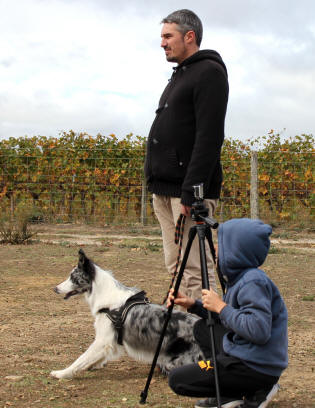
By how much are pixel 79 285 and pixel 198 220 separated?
173cm

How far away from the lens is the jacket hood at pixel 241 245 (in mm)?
3297

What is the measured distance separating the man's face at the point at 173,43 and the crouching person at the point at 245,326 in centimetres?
184

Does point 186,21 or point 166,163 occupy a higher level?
point 186,21

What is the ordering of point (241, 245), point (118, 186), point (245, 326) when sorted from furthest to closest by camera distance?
point (118, 186) → point (241, 245) → point (245, 326)

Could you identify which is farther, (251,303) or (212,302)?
(212,302)

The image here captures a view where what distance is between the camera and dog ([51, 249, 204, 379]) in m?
4.44

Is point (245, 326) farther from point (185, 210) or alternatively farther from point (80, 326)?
point (80, 326)

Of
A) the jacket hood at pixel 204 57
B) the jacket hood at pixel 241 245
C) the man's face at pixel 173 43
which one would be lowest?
the jacket hood at pixel 241 245

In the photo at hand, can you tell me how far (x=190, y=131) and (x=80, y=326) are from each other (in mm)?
2613

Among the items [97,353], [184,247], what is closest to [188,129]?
[184,247]

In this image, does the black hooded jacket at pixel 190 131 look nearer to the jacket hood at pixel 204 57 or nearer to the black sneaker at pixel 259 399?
the jacket hood at pixel 204 57

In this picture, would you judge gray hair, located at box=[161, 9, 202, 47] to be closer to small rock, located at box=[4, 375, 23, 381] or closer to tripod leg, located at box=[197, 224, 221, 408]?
tripod leg, located at box=[197, 224, 221, 408]

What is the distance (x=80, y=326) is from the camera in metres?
6.11

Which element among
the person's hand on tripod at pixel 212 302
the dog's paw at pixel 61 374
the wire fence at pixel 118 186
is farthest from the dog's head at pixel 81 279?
the wire fence at pixel 118 186
